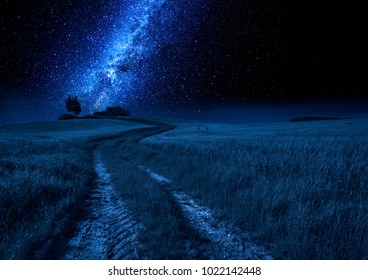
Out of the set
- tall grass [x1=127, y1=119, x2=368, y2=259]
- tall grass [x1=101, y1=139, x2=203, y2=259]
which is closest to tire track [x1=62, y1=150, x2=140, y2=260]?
tall grass [x1=101, y1=139, x2=203, y2=259]

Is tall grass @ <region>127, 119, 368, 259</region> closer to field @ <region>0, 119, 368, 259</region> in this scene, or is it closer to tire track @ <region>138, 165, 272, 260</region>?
field @ <region>0, 119, 368, 259</region>

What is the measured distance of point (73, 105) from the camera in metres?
97.9

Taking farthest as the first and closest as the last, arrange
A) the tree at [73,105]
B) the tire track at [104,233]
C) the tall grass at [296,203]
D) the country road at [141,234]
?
the tree at [73,105]
the tire track at [104,233]
the country road at [141,234]
the tall grass at [296,203]

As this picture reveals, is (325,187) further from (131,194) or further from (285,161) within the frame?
(131,194)

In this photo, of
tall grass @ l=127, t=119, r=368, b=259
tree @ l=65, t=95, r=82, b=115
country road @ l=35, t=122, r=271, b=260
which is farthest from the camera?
tree @ l=65, t=95, r=82, b=115

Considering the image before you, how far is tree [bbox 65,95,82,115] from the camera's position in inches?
3842

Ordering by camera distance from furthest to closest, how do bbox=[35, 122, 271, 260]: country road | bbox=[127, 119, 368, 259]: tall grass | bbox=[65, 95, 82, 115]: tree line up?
1. bbox=[65, 95, 82, 115]: tree
2. bbox=[35, 122, 271, 260]: country road
3. bbox=[127, 119, 368, 259]: tall grass

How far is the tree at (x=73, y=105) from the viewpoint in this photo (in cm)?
9758

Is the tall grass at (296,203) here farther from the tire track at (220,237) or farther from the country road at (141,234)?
the country road at (141,234)

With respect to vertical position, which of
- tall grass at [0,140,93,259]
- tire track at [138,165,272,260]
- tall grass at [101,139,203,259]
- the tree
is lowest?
tire track at [138,165,272,260]

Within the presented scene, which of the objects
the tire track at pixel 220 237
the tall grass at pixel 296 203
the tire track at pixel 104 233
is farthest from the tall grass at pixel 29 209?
the tall grass at pixel 296 203

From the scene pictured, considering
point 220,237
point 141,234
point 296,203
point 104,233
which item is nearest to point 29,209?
point 104,233
